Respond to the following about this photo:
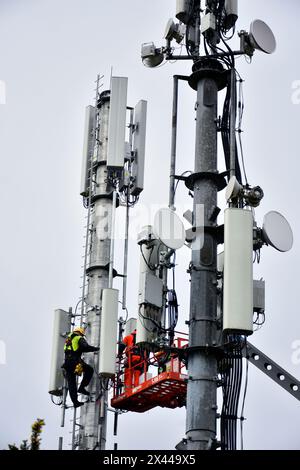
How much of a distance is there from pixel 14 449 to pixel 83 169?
20.1 m

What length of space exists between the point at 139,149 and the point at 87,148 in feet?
7.15

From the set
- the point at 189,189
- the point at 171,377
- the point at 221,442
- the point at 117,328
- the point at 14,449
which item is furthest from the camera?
the point at 117,328

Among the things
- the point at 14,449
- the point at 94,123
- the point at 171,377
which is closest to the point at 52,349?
the point at 171,377

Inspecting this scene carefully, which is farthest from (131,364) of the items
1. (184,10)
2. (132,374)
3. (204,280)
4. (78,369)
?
(184,10)

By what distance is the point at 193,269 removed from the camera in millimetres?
22750

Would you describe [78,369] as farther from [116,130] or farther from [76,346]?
[116,130]

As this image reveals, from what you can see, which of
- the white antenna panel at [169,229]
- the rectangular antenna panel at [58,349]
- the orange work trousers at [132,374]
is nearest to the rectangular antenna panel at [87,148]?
the rectangular antenna panel at [58,349]

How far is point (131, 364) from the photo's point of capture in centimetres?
3142

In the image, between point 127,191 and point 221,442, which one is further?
point 127,191

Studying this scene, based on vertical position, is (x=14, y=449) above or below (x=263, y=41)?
below

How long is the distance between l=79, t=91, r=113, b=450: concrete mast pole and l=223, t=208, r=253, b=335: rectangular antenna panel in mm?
11149

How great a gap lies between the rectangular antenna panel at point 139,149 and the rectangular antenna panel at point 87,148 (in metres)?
1.69

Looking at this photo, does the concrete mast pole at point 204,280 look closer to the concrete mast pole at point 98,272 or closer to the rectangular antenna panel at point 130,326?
the concrete mast pole at point 98,272

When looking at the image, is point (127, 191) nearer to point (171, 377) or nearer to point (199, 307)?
point (171, 377)
